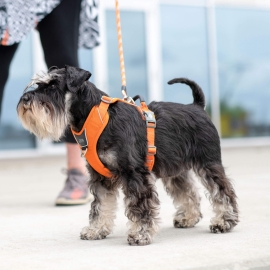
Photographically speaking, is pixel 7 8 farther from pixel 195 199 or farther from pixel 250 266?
pixel 250 266

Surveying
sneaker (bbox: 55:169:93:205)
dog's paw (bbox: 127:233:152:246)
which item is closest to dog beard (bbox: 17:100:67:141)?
dog's paw (bbox: 127:233:152:246)

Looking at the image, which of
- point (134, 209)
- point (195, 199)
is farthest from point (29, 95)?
point (195, 199)

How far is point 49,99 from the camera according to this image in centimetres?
328

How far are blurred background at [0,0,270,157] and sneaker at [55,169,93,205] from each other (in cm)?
359

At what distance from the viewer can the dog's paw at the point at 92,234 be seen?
352 centimetres

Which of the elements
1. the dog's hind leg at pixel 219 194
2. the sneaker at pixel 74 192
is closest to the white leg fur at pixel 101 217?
the dog's hind leg at pixel 219 194

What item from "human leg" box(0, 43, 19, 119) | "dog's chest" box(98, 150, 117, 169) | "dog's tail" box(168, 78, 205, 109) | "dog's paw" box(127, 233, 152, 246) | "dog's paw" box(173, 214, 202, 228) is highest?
"human leg" box(0, 43, 19, 119)

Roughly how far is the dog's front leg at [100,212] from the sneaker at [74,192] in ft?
3.97

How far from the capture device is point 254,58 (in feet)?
33.8

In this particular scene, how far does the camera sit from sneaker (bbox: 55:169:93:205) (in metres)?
4.78

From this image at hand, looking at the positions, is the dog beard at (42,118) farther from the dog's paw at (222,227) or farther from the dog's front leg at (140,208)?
the dog's paw at (222,227)

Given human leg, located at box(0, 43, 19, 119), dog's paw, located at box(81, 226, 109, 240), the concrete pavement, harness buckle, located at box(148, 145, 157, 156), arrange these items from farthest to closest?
1. human leg, located at box(0, 43, 19, 119)
2. dog's paw, located at box(81, 226, 109, 240)
3. harness buckle, located at box(148, 145, 157, 156)
4. the concrete pavement

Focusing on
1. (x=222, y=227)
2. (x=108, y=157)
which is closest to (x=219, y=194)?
(x=222, y=227)

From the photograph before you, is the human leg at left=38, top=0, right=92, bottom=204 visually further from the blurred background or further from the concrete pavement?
the blurred background
